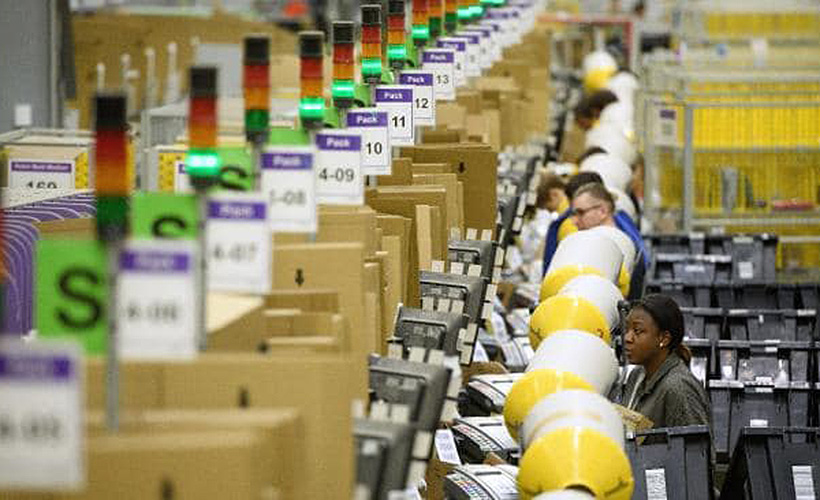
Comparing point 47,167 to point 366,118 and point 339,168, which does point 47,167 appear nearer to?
point 366,118

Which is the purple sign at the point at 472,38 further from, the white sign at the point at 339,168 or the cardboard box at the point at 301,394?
the cardboard box at the point at 301,394

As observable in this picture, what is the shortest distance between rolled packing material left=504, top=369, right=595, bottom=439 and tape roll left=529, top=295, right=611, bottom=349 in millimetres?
929

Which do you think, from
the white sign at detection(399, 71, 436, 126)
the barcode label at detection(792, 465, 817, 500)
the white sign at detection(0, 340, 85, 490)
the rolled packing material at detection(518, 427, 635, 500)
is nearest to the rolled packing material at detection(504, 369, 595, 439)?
the rolled packing material at detection(518, 427, 635, 500)

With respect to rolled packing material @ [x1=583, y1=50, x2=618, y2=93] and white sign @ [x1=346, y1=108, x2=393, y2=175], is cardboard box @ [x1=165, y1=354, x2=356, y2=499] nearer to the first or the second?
white sign @ [x1=346, y1=108, x2=393, y2=175]

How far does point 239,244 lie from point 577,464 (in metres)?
1.42

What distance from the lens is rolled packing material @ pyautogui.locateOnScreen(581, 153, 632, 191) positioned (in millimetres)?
13227

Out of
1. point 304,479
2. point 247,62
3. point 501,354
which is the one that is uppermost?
point 247,62

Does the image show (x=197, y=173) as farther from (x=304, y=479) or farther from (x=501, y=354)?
(x=501, y=354)

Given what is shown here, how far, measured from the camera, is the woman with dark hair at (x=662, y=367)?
7.88 m

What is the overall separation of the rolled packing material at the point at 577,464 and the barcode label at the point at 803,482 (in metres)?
2.13

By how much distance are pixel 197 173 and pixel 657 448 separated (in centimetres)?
325

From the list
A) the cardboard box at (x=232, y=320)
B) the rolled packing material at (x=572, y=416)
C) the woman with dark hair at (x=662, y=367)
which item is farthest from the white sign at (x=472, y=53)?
the cardboard box at (x=232, y=320)

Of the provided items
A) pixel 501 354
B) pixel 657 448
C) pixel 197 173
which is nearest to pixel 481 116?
pixel 501 354

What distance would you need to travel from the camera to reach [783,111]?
14.5 m
